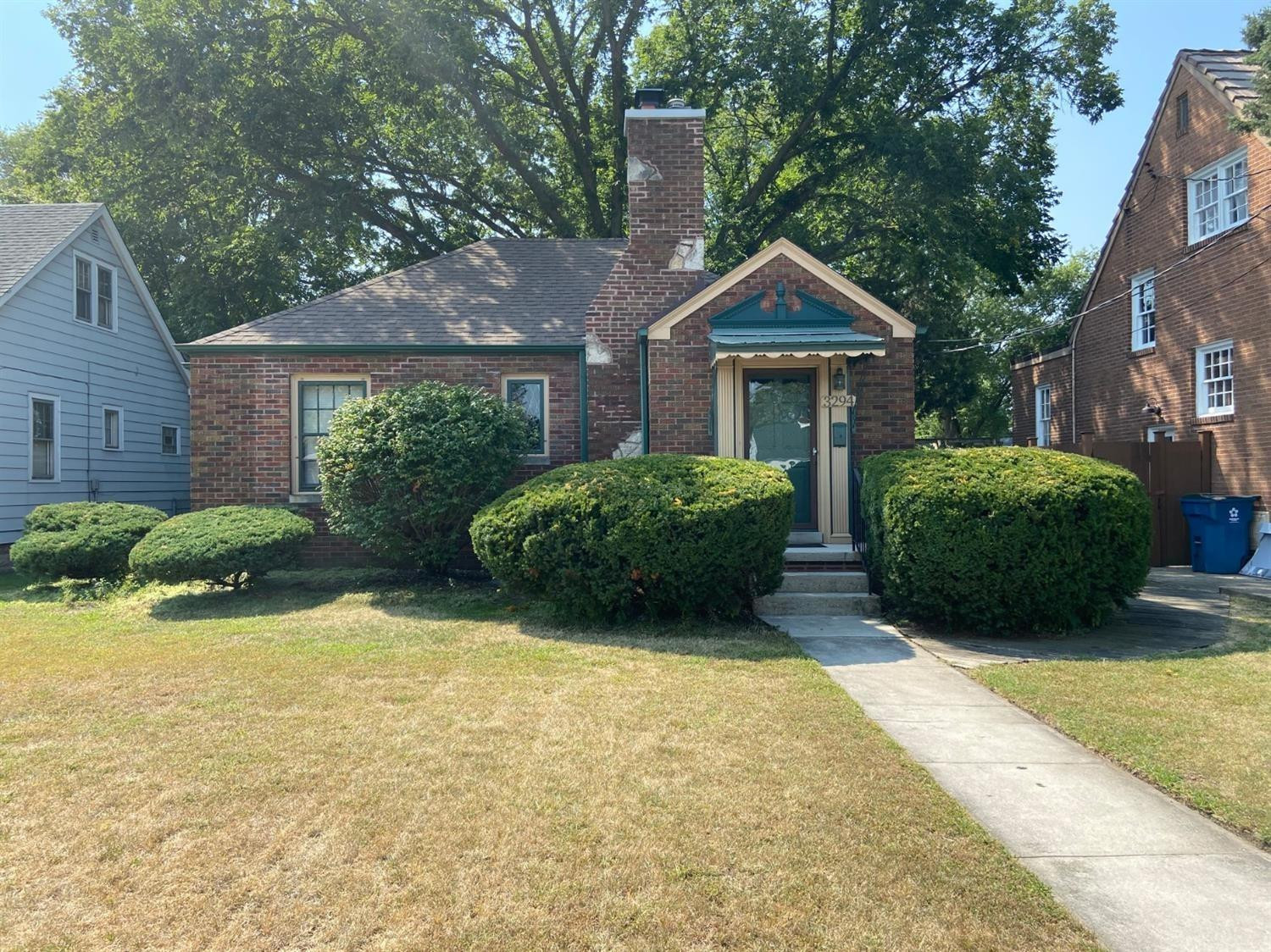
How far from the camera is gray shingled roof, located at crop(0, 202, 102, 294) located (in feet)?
44.5

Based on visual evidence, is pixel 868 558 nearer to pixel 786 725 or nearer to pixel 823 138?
pixel 786 725

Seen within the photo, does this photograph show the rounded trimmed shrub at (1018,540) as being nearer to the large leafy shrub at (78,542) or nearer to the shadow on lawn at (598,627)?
Answer: the shadow on lawn at (598,627)

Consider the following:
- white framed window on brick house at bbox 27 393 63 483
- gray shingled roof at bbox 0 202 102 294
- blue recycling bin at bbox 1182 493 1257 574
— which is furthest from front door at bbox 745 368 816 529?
white framed window on brick house at bbox 27 393 63 483

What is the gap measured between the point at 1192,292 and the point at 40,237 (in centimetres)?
2001

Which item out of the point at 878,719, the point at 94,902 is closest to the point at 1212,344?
the point at 878,719

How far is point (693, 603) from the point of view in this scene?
8031 mm

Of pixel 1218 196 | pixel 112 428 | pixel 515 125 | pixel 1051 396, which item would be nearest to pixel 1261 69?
pixel 1218 196

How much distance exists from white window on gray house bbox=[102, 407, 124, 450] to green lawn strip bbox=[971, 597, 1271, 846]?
15.9 metres

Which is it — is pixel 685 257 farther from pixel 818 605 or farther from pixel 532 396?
pixel 818 605

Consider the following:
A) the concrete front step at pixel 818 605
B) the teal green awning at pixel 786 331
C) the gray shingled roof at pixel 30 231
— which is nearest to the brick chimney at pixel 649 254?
the teal green awning at pixel 786 331

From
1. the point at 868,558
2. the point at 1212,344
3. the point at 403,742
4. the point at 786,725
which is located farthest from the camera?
the point at 1212,344

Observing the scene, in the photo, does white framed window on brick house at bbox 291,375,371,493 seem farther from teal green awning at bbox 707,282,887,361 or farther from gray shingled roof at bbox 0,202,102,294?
teal green awning at bbox 707,282,887,361

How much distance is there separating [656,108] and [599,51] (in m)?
10.8

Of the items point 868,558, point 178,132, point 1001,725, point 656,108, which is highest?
point 178,132
